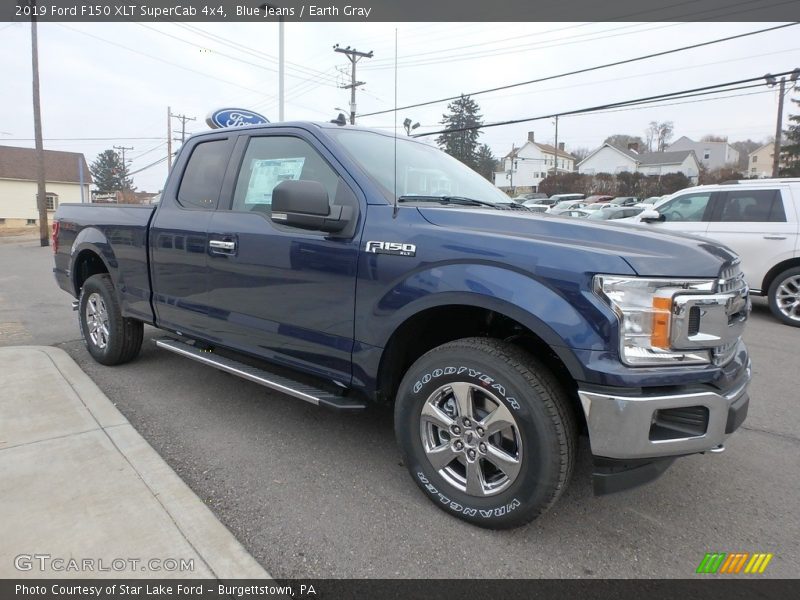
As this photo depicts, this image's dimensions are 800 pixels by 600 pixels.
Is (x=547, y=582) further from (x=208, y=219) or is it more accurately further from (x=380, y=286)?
(x=208, y=219)

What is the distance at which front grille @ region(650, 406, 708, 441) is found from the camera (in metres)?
2.17

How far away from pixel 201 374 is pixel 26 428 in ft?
4.83

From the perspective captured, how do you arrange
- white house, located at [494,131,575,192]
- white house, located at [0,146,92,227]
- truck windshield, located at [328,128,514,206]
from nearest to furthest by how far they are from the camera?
truck windshield, located at [328,128,514,206], white house, located at [0,146,92,227], white house, located at [494,131,575,192]

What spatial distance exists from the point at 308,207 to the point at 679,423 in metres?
2.01

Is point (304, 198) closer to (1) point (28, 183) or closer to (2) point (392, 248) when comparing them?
(2) point (392, 248)

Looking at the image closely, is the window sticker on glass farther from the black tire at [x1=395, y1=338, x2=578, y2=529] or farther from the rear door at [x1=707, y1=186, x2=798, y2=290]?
the rear door at [x1=707, y1=186, x2=798, y2=290]

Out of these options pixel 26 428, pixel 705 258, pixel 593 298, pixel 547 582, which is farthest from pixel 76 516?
pixel 705 258

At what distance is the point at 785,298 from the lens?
24.1 feet

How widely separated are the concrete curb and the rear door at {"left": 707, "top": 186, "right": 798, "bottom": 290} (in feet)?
25.4

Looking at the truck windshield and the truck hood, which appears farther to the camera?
the truck windshield

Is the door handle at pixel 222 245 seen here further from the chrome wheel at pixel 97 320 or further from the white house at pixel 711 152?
the white house at pixel 711 152

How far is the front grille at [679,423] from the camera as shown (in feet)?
7.13

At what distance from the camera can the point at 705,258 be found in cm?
227

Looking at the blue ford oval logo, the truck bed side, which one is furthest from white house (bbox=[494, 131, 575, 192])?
the truck bed side
